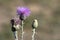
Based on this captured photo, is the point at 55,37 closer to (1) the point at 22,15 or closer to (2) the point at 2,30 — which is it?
(2) the point at 2,30

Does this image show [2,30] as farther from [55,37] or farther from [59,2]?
[59,2]

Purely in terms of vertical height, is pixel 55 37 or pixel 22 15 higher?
pixel 22 15

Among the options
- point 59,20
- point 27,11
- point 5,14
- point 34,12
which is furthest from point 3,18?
point 27,11

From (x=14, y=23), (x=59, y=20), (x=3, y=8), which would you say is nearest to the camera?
(x=14, y=23)

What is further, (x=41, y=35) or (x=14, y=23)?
(x=41, y=35)

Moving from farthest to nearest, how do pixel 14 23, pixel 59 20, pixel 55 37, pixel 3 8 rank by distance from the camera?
1. pixel 3 8
2. pixel 59 20
3. pixel 55 37
4. pixel 14 23

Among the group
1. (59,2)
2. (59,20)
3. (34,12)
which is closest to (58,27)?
(59,20)
